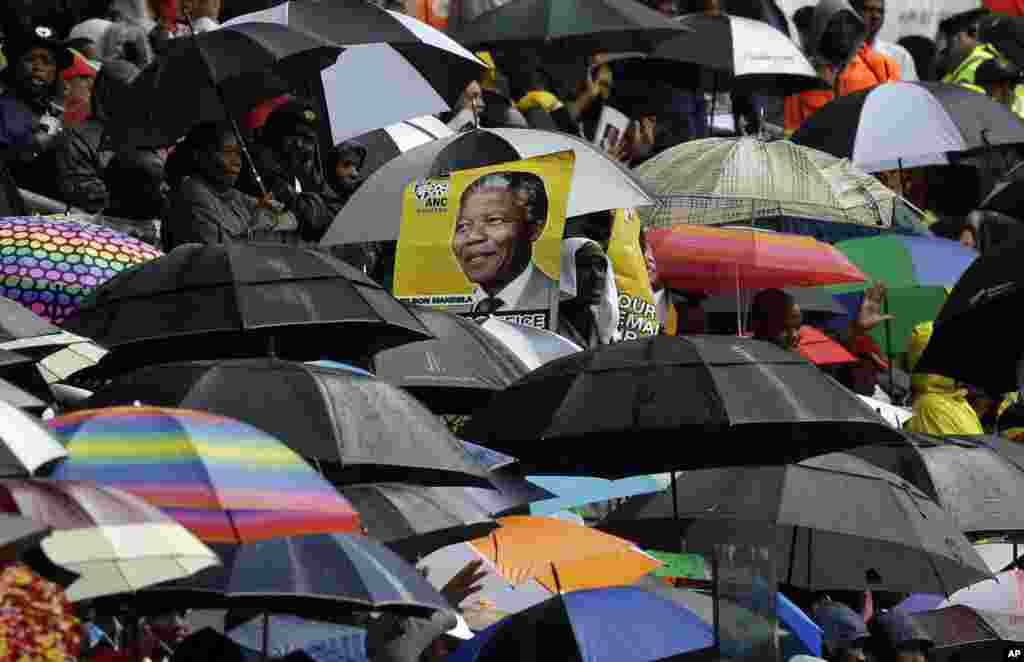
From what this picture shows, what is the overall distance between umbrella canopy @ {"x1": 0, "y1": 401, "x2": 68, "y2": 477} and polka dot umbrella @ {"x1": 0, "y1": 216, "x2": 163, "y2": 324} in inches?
167

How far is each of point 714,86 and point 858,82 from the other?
2117 mm

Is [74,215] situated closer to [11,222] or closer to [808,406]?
[11,222]

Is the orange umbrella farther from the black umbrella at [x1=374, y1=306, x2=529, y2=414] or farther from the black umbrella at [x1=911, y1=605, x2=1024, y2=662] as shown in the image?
the black umbrella at [x1=911, y1=605, x2=1024, y2=662]

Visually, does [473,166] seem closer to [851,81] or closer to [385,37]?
[385,37]

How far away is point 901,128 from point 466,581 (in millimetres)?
8990

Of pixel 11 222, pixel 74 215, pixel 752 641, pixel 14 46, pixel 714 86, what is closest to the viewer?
pixel 752 641

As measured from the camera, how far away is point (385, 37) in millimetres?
16969

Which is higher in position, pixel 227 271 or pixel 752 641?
pixel 227 271

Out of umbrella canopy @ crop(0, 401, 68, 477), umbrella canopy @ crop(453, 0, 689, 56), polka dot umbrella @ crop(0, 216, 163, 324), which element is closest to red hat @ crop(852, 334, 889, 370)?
umbrella canopy @ crop(453, 0, 689, 56)

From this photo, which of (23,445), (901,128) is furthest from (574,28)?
(23,445)

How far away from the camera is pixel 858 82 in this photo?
913 inches

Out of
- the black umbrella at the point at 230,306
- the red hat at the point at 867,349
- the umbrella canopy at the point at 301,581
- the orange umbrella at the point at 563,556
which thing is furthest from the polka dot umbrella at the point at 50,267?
the red hat at the point at 867,349

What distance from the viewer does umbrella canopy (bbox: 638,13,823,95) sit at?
69.1 feet

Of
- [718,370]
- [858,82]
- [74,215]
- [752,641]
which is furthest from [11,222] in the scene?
[858,82]
